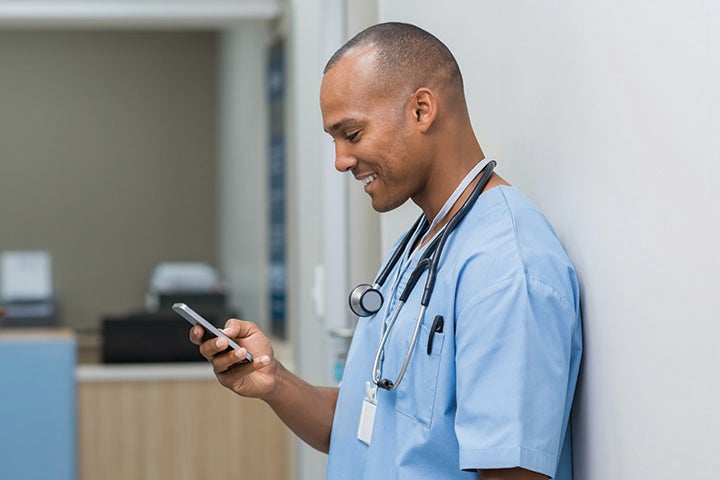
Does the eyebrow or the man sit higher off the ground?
the eyebrow

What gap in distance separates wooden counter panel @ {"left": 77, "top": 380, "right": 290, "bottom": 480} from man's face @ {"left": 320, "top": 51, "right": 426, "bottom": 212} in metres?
2.50

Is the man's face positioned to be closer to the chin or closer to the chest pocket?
the chin

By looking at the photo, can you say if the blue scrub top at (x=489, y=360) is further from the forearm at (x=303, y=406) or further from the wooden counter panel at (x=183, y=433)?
the wooden counter panel at (x=183, y=433)

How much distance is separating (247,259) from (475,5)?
3378 millimetres

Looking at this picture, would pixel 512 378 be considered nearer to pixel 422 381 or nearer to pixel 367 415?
pixel 422 381

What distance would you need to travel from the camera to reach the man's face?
3.56 ft

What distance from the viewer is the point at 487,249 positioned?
102 cm

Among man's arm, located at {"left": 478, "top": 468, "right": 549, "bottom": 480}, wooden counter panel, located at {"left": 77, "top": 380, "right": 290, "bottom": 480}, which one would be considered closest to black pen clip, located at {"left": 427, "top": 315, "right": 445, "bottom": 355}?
man's arm, located at {"left": 478, "top": 468, "right": 549, "bottom": 480}

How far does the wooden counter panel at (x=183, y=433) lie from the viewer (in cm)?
349

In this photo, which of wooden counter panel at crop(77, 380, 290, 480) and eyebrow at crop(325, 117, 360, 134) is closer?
eyebrow at crop(325, 117, 360, 134)

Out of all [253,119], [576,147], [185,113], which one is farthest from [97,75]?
[576,147]

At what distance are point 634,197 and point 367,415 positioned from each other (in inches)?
17.0

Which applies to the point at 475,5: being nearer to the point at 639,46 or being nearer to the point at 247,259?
the point at 639,46

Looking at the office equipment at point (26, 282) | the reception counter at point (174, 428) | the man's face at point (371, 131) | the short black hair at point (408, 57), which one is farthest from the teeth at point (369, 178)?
the office equipment at point (26, 282)
